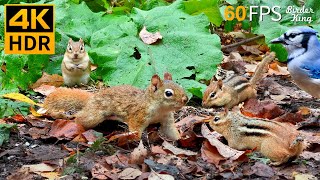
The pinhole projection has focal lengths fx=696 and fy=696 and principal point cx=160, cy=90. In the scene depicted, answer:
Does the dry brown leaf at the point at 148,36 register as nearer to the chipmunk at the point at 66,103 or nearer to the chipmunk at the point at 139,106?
the chipmunk at the point at 66,103

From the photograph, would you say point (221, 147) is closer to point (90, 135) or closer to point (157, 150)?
point (157, 150)

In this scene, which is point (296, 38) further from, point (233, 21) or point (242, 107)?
point (233, 21)

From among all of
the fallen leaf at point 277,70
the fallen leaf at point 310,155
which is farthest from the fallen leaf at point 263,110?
the fallen leaf at point 277,70

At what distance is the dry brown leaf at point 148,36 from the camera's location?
665cm

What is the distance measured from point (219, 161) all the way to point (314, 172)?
602 millimetres

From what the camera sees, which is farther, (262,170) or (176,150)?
(176,150)

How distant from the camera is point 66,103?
552 centimetres

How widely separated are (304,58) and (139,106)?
6.03 feet

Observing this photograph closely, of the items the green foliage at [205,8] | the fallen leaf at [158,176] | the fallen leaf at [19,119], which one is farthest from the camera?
the green foliage at [205,8]

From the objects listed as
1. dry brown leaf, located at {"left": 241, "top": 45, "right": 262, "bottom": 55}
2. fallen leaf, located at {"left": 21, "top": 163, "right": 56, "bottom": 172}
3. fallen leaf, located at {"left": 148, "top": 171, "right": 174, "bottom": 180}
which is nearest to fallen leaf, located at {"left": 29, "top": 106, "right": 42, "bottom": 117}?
fallen leaf, located at {"left": 21, "top": 163, "right": 56, "bottom": 172}

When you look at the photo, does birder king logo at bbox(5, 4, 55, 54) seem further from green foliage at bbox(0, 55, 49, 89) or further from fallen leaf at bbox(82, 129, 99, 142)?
fallen leaf at bbox(82, 129, 99, 142)

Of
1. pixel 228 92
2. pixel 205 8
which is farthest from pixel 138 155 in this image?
pixel 205 8

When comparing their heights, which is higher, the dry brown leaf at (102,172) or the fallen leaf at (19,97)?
the dry brown leaf at (102,172)

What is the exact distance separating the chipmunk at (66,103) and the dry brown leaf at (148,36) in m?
1.28
